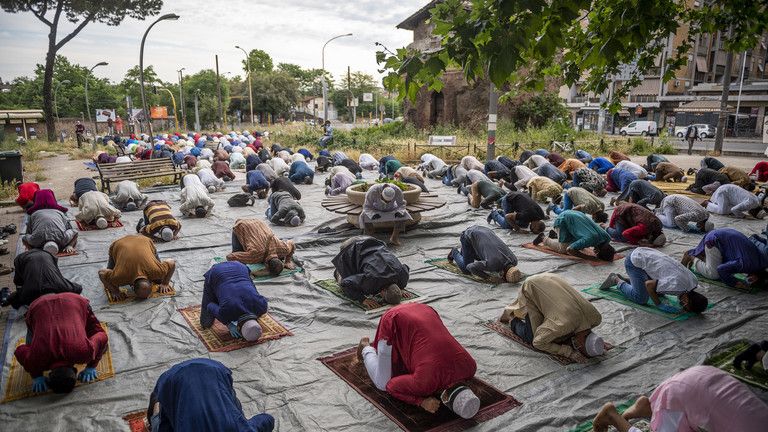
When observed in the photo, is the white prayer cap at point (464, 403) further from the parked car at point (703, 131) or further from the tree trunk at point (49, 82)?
the parked car at point (703, 131)

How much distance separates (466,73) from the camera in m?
2.88

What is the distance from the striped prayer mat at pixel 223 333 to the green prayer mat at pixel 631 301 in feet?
12.6

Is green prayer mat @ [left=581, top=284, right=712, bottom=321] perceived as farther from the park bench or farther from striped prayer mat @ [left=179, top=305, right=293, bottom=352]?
the park bench

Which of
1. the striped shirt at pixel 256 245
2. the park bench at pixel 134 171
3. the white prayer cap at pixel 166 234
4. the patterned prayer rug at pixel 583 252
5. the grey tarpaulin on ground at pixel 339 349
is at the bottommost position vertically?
the grey tarpaulin on ground at pixel 339 349

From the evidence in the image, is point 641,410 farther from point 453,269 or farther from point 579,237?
point 579,237

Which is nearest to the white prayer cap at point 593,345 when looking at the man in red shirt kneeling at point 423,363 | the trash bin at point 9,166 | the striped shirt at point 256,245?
the man in red shirt kneeling at point 423,363

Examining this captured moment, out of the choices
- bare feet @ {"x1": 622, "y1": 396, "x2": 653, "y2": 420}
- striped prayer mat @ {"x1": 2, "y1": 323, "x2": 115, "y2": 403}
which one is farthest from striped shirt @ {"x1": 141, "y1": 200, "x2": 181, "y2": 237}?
bare feet @ {"x1": 622, "y1": 396, "x2": 653, "y2": 420}

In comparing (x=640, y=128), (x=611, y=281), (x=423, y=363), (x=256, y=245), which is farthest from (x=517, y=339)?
(x=640, y=128)

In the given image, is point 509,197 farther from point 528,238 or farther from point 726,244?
point 726,244

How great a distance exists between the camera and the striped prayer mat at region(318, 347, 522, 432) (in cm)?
379

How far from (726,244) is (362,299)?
4.60 meters

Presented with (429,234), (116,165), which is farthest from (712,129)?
(116,165)

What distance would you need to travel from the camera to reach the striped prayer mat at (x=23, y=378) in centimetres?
424

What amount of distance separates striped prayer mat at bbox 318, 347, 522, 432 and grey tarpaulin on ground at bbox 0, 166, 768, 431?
0.07m
